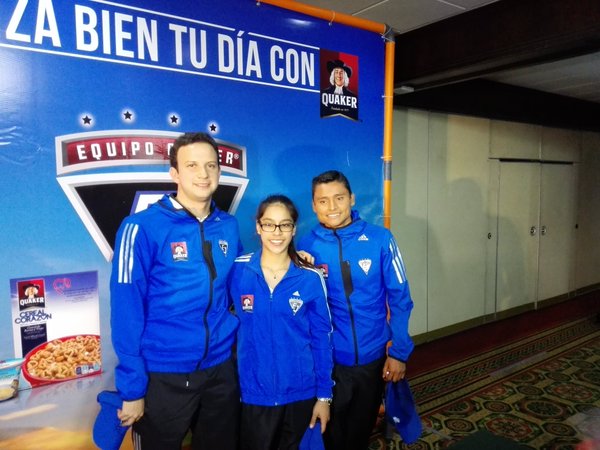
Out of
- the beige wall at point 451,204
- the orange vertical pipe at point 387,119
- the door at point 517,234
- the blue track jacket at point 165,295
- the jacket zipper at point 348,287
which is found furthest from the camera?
the door at point 517,234

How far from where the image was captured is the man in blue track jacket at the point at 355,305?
174 cm

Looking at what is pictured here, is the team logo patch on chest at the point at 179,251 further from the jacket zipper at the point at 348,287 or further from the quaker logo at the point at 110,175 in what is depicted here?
the jacket zipper at the point at 348,287

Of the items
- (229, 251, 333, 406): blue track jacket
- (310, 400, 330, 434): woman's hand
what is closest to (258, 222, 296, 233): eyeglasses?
(229, 251, 333, 406): blue track jacket

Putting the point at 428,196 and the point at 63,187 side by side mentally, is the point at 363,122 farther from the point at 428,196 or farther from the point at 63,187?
the point at 428,196

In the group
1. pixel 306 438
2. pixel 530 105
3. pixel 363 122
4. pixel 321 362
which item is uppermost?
pixel 530 105

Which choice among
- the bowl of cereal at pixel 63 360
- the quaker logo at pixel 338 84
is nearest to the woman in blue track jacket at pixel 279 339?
the bowl of cereal at pixel 63 360

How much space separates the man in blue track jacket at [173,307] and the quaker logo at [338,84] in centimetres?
86

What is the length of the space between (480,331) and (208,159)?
12.0 ft

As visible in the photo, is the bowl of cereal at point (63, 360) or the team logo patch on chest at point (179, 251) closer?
the team logo patch on chest at point (179, 251)

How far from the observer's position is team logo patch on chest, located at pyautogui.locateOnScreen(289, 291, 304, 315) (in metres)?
1.56

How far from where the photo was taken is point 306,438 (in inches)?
63.9

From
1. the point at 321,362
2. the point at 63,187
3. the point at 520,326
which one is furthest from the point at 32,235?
the point at 520,326

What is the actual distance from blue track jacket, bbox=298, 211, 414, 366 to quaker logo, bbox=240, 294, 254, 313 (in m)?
0.35

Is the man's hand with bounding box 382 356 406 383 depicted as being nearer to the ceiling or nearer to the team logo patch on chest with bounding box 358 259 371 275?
the team logo patch on chest with bounding box 358 259 371 275
